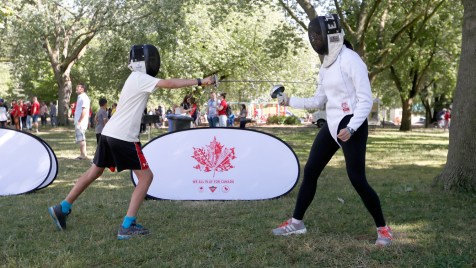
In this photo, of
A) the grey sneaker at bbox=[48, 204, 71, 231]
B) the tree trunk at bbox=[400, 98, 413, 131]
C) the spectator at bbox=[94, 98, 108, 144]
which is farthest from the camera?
the tree trunk at bbox=[400, 98, 413, 131]

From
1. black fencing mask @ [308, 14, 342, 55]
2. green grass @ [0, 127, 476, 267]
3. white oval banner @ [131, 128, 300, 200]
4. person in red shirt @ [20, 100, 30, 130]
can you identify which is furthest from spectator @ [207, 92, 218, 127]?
black fencing mask @ [308, 14, 342, 55]

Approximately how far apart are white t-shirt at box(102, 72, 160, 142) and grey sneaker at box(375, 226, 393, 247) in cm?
237

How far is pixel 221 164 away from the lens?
7117 mm

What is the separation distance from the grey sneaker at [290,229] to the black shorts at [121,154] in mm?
1392

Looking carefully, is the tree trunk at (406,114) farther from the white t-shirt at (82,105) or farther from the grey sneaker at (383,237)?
the grey sneaker at (383,237)

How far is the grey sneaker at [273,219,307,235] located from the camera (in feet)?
16.6

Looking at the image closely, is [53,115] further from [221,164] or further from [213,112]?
[221,164]

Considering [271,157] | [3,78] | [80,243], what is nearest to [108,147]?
[80,243]

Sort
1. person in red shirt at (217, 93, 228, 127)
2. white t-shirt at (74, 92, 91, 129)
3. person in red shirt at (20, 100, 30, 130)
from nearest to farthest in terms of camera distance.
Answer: white t-shirt at (74, 92, 91, 129) → person in red shirt at (217, 93, 228, 127) → person in red shirt at (20, 100, 30, 130)

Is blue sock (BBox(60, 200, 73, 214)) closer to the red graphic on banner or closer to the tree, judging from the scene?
the red graphic on banner

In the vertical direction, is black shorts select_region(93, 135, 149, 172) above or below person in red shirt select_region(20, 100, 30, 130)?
above

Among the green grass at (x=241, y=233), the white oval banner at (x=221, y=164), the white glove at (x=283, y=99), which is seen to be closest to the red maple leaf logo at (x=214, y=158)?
the white oval banner at (x=221, y=164)

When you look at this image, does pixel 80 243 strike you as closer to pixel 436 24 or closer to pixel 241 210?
pixel 241 210

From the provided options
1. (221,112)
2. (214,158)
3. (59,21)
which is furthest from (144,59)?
(59,21)
